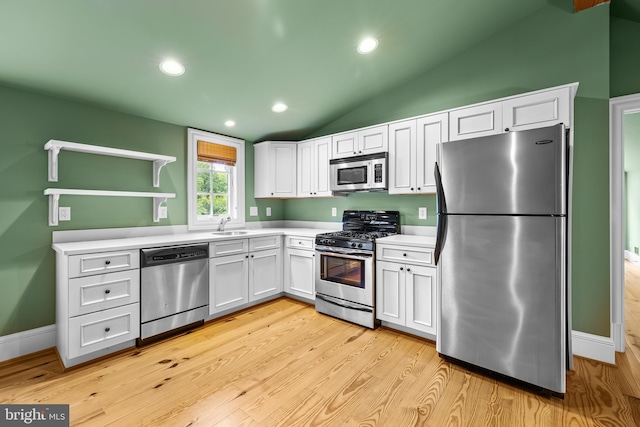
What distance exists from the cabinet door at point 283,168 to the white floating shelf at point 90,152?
4.59ft

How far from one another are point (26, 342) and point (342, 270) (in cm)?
284

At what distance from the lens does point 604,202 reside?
7.47ft

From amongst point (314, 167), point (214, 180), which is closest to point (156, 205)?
point (214, 180)

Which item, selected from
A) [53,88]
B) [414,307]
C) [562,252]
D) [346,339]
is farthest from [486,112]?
[53,88]

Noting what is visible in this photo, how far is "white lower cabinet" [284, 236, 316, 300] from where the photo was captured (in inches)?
134

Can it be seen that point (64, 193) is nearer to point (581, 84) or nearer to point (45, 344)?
point (45, 344)

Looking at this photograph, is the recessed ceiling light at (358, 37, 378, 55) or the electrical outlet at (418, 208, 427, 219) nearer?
the recessed ceiling light at (358, 37, 378, 55)

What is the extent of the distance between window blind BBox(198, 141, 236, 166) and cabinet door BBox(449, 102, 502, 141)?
274 cm

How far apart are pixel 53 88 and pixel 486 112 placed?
371 centimetres

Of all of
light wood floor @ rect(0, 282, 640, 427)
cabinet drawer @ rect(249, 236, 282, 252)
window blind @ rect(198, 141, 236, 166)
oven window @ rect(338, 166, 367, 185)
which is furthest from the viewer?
window blind @ rect(198, 141, 236, 166)

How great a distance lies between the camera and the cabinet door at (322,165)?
11.9ft

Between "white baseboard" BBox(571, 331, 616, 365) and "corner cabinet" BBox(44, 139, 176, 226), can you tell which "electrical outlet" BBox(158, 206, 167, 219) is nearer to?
"corner cabinet" BBox(44, 139, 176, 226)

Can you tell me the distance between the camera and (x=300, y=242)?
11.5 ft

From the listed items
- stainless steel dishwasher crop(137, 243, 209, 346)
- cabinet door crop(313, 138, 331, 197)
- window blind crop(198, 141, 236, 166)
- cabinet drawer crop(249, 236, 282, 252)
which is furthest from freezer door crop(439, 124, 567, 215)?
window blind crop(198, 141, 236, 166)
